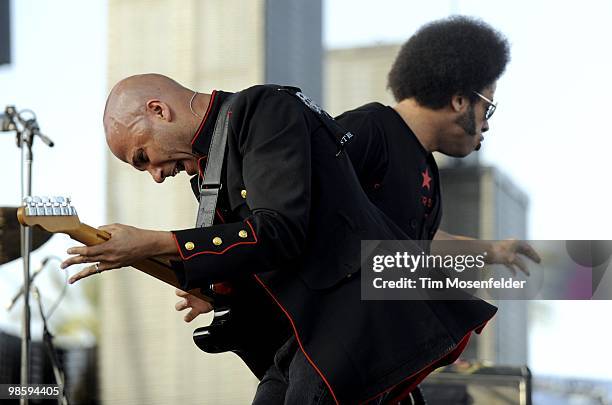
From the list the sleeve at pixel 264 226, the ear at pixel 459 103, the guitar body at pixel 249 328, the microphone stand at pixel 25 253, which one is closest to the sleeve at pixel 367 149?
the ear at pixel 459 103

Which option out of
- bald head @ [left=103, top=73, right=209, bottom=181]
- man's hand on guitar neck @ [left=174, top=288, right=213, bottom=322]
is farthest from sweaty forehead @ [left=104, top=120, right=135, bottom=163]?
man's hand on guitar neck @ [left=174, top=288, right=213, bottom=322]

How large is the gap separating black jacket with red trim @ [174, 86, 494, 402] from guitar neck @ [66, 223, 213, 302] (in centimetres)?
17

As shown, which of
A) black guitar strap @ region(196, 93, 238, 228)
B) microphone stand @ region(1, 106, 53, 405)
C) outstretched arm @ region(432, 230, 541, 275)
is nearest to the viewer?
black guitar strap @ region(196, 93, 238, 228)

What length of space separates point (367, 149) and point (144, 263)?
0.75 meters

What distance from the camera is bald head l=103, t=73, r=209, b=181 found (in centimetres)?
253

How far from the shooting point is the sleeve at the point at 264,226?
2.30m

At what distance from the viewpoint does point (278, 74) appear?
211 inches

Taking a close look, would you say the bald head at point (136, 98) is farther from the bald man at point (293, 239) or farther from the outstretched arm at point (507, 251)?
the outstretched arm at point (507, 251)

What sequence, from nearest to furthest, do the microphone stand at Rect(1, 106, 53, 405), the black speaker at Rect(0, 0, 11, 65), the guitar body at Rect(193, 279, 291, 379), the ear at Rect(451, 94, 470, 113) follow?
1. the guitar body at Rect(193, 279, 291, 379)
2. the ear at Rect(451, 94, 470, 113)
3. the microphone stand at Rect(1, 106, 53, 405)
4. the black speaker at Rect(0, 0, 11, 65)

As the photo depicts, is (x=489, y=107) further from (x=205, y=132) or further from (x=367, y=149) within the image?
(x=205, y=132)

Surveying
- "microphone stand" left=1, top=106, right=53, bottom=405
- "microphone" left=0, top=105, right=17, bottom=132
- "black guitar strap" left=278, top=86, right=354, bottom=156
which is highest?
"black guitar strap" left=278, top=86, right=354, bottom=156

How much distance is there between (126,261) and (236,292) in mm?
427

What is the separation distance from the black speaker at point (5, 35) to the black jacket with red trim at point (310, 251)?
10.9ft

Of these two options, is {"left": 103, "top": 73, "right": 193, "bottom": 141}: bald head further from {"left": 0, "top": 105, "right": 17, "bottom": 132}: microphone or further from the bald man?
{"left": 0, "top": 105, "right": 17, "bottom": 132}: microphone
